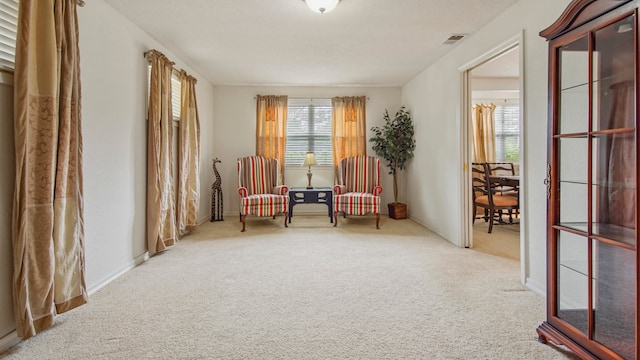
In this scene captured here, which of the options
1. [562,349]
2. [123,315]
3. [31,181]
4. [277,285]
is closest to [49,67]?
[31,181]

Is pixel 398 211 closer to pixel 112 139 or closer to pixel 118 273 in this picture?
pixel 118 273

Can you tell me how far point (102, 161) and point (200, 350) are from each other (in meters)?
1.80

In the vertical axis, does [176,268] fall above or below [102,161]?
below

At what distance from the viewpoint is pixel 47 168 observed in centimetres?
190

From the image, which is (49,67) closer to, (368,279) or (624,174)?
(368,279)

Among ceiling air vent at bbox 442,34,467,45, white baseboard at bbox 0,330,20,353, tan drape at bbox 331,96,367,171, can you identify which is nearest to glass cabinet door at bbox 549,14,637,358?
ceiling air vent at bbox 442,34,467,45

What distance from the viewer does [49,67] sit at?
1921 millimetres

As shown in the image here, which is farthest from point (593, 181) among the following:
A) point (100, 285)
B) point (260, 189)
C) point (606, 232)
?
point (260, 189)

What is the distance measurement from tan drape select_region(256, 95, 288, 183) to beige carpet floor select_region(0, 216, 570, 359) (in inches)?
101

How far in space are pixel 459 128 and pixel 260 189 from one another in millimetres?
3116

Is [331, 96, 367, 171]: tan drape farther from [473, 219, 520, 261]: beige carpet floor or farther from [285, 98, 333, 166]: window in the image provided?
[473, 219, 520, 261]: beige carpet floor

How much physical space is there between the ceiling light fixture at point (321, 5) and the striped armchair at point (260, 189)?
9.12 ft

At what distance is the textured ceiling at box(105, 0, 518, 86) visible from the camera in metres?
2.80

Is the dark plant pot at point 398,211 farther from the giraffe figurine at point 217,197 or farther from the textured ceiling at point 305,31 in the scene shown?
the giraffe figurine at point 217,197
